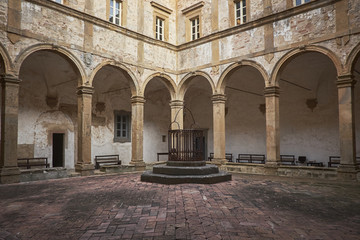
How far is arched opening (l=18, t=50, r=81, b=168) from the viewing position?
11.6 metres

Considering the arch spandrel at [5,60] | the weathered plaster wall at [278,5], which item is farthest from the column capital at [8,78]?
the weathered plaster wall at [278,5]

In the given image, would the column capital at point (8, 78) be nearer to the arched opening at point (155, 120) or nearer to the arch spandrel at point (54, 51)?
the arch spandrel at point (54, 51)

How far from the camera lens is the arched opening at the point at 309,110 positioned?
40.2 ft

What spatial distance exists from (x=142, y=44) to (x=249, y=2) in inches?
195

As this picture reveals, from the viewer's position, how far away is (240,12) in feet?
38.5

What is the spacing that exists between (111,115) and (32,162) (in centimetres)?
482

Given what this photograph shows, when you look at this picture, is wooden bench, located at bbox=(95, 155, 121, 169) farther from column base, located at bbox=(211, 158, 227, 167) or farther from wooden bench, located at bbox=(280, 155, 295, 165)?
wooden bench, located at bbox=(280, 155, 295, 165)

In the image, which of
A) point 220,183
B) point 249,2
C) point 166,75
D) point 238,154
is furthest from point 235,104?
point 220,183

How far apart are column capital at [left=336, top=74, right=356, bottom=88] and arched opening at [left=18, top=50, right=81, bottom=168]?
9785 mm

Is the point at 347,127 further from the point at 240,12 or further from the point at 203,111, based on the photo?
the point at 203,111

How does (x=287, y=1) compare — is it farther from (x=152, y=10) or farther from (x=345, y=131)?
(x=152, y=10)

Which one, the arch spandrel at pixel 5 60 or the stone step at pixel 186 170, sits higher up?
the arch spandrel at pixel 5 60

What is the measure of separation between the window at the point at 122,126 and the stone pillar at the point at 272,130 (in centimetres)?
847

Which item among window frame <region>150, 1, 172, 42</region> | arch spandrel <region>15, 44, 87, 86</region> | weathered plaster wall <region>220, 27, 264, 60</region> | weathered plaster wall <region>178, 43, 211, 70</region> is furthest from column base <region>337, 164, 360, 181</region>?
window frame <region>150, 1, 172, 42</region>
